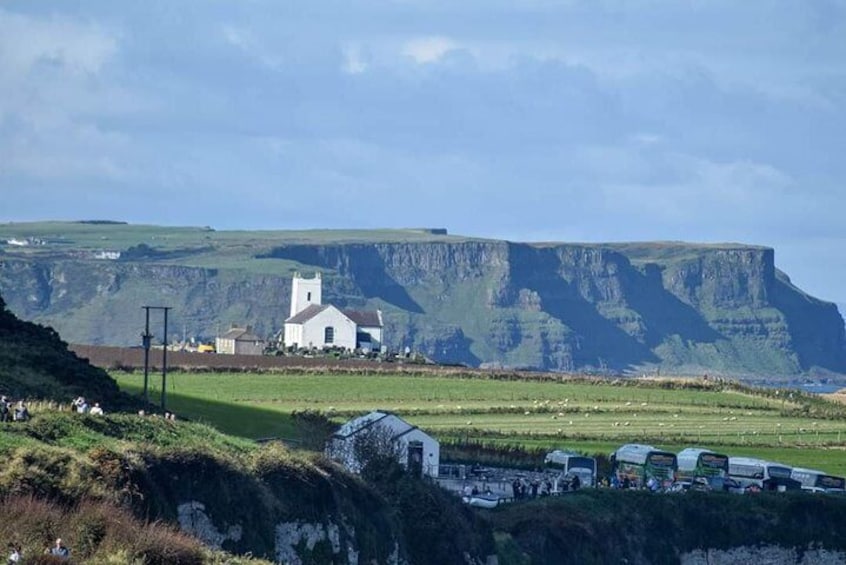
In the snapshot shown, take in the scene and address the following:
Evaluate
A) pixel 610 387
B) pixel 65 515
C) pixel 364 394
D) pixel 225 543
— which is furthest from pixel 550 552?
pixel 610 387

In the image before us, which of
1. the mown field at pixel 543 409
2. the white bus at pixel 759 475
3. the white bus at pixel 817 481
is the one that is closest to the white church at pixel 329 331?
the mown field at pixel 543 409

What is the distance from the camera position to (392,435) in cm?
8594

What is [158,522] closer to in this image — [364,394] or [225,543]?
[225,543]

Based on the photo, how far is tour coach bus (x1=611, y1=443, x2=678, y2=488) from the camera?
9594 cm

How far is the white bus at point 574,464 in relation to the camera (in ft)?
307

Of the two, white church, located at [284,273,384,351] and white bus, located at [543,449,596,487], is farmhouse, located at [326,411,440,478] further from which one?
white church, located at [284,273,384,351]

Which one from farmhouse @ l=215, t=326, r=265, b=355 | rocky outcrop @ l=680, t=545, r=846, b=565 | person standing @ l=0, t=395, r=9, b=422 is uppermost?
farmhouse @ l=215, t=326, r=265, b=355

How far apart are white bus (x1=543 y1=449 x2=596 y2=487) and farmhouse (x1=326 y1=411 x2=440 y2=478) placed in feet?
17.0

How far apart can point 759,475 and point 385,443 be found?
22.2 meters

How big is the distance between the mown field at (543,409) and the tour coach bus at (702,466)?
23.4 ft

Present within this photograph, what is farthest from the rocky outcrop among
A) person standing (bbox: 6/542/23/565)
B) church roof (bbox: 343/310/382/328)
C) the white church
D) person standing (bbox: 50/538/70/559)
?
church roof (bbox: 343/310/382/328)

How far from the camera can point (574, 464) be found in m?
94.6

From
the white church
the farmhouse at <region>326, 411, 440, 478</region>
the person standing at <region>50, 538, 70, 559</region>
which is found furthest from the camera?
the white church

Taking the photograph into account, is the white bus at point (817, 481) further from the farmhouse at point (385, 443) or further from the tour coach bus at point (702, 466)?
the farmhouse at point (385, 443)
